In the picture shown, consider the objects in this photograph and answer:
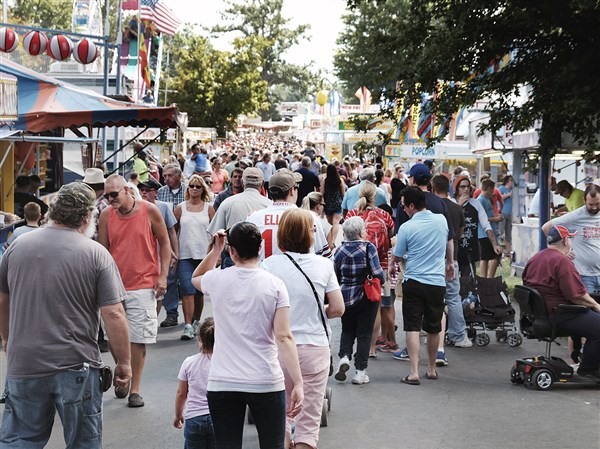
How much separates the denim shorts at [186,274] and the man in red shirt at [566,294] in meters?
3.97

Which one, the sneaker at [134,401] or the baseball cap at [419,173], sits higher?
the baseball cap at [419,173]

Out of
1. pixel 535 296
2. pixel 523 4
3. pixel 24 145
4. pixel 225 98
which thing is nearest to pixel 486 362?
pixel 535 296

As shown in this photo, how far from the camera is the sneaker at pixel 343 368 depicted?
333 inches

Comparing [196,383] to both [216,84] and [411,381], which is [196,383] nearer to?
[411,381]

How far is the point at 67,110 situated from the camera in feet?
43.1

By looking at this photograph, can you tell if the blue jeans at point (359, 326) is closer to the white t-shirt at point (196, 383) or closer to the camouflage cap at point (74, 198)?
the white t-shirt at point (196, 383)

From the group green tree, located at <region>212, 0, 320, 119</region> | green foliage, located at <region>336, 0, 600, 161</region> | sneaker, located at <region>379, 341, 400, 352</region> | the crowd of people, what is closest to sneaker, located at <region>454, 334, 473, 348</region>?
sneaker, located at <region>379, 341, 400, 352</region>

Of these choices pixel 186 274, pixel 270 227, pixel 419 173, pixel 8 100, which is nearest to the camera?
pixel 270 227

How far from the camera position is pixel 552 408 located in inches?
336

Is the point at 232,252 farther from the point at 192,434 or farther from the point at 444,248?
the point at 444,248

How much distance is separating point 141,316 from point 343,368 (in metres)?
1.75

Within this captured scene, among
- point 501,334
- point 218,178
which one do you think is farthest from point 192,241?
point 218,178

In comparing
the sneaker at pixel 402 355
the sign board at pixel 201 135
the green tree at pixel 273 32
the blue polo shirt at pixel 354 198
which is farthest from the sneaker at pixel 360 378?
the green tree at pixel 273 32

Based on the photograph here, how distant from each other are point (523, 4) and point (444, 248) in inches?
215
